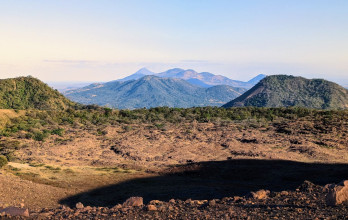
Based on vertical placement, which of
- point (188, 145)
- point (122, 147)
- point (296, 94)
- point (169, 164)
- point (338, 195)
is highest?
point (296, 94)

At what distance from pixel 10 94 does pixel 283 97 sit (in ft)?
289

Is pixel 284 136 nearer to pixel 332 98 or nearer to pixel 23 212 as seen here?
pixel 23 212

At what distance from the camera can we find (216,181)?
17078 mm

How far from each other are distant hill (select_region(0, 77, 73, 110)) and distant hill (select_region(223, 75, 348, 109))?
66567 mm

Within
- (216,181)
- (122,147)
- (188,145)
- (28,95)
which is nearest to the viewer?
(216,181)

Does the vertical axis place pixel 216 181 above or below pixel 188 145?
below

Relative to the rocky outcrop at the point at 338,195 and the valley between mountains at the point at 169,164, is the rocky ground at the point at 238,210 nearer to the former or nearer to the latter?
the valley between mountains at the point at 169,164

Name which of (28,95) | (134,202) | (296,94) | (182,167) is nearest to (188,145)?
(182,167)

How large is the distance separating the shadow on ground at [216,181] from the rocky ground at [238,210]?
437 centimetres

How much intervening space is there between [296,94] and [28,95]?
8826cm

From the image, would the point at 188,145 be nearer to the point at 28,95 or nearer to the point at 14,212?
the point at 14,212

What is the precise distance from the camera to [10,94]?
191 feet

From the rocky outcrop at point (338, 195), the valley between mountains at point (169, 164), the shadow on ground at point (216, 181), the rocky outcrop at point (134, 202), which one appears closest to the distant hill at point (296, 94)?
the valley between mountains at point (169, 164)

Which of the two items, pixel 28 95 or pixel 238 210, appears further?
pixel 28 95
